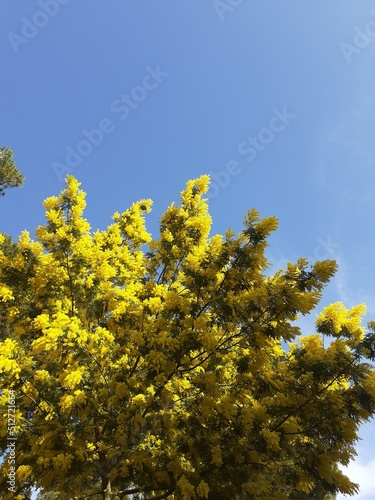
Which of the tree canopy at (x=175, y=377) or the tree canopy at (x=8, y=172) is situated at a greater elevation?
the tree canopy at (x=8, y=172)

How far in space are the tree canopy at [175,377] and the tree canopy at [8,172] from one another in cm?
911

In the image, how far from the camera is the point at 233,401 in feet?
23.2

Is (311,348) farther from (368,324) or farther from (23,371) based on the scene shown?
(23,371)

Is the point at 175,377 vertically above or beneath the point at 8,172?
beneath

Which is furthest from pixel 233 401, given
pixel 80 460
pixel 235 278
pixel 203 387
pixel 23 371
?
pixel 23 371

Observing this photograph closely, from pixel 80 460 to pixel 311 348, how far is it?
5242 mm

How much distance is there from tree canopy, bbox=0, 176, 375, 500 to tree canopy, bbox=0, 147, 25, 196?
9.11m

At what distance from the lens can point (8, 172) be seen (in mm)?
15703

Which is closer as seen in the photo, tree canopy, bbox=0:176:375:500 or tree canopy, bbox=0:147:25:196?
tree canopy, bbox=0:176:375:500

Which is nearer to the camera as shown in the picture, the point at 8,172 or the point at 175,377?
the point at 175,377

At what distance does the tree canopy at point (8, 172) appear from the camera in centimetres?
1568

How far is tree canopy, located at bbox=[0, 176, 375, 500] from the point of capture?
21.2 feet

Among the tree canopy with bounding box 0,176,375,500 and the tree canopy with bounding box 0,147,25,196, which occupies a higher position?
the tree canopy with bounding box 0,147,25,196

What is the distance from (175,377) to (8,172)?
1256cm
